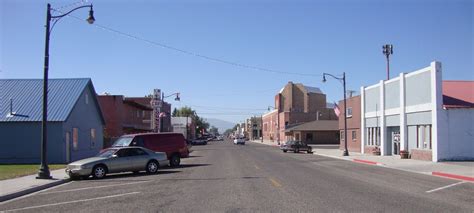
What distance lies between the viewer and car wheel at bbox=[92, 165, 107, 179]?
22656mm

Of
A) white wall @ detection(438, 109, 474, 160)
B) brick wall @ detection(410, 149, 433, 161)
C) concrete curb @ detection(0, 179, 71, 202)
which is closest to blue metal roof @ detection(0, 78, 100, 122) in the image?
concrete curb @ detection(0, 179, 71, 202)

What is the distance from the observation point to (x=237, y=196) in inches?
563

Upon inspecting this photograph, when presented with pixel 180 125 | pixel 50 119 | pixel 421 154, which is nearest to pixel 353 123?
pixel 421 154

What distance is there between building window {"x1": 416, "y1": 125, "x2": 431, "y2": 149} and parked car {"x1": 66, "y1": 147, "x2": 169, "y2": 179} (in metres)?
18.8

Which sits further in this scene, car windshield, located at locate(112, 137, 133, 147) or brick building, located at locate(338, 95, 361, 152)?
brick building, located at locate(338, 95, 361, 152)

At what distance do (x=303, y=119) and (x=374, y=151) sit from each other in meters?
A: 80.0

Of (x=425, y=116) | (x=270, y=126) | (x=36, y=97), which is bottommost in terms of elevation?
(x=270, y=126)

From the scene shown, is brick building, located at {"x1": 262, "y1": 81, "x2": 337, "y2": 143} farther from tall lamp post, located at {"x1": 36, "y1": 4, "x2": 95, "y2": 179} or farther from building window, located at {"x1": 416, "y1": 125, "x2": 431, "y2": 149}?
tall lamp post, located at {"x1": 36, "y1": 4, "x2": 95, "y2": 179}

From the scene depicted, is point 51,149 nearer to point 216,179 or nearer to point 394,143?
point 216,179

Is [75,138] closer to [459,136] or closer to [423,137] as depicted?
[423,137]

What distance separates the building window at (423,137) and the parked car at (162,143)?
16.4 metres

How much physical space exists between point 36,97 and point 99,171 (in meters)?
16.3

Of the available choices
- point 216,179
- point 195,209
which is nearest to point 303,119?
point 216,179

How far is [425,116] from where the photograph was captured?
3538 cm
